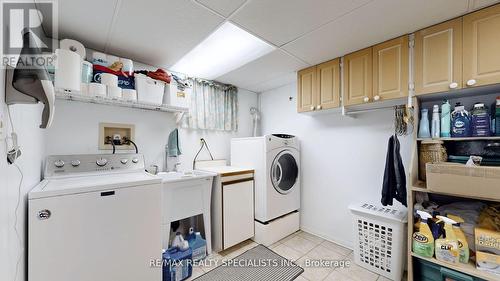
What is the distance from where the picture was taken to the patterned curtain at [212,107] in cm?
259

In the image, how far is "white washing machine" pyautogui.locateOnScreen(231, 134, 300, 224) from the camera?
2.37 metres

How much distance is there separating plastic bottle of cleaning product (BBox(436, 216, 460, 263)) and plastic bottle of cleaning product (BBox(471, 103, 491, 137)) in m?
0.67

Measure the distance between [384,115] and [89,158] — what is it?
2.93m

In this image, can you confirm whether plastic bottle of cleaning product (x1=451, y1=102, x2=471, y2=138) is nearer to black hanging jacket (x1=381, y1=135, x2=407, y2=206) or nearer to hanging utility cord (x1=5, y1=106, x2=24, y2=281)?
black hanging jacket (x1=381, y1=135, x2=407, y2=206)

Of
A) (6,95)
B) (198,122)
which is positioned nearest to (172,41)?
(198,122)

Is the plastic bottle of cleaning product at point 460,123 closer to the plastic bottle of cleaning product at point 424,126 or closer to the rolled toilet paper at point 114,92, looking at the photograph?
the plastic bottle of cleaning product at point 424,126

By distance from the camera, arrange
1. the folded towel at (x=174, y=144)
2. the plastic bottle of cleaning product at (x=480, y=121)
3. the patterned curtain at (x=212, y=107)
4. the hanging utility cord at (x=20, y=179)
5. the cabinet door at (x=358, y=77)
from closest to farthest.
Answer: the hanging utility cord at (x=20, y=179)
the plastic bottle of cleaning product at (x=480, y=121)
the cabinet door at (x=358, y=77)
the folded towel at (x=174, y=144)
the patterned curtain at (x=212, y=107)

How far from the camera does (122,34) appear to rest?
1.65 metres

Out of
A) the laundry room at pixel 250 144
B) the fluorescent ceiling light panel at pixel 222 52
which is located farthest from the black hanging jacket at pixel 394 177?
the fluorescent ceiling light panel at pixel 222 52

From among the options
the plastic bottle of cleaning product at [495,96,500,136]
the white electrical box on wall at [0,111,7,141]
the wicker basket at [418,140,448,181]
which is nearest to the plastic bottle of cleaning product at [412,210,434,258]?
the wicker basket at [418,140,448,181]

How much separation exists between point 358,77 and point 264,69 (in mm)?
→ 1078

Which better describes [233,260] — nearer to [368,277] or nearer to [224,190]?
[224,190]

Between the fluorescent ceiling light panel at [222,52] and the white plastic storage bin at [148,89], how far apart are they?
0.47 m

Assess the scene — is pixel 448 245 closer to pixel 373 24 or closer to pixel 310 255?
pixel 310 255
